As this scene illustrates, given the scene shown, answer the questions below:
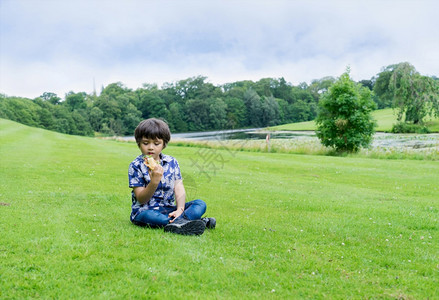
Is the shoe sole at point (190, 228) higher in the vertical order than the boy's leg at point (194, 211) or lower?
lower

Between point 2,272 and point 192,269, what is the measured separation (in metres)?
2.02

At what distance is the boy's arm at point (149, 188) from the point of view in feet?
15.2

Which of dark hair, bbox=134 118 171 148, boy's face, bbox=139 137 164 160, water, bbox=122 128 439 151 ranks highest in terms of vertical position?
dark hair, bbox=134 118 171 148

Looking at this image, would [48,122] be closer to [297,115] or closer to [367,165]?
[297,115]

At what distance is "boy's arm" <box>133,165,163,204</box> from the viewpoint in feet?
15.2

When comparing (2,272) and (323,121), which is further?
(323,121)

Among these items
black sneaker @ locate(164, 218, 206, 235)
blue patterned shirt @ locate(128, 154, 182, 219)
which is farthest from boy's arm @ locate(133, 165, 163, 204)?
black sneaker @ locate(164, 218, 206, 235)

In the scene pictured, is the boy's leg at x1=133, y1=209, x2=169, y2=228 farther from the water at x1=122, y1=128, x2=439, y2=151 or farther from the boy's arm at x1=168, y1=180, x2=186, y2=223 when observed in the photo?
the water at x1=122, y1=128, x2=439, y2=151

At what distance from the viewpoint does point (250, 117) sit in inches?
2731

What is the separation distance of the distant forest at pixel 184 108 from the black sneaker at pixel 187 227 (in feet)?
168

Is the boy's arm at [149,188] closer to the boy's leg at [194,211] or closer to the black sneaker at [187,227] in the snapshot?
the black sneaker at [187,227]

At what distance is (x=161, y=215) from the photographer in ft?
17.3

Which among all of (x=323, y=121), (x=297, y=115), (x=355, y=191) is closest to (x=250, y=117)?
(x=323, y=121)

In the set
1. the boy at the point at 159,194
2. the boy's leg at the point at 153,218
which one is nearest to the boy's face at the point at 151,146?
the boy at the point at 159,194
